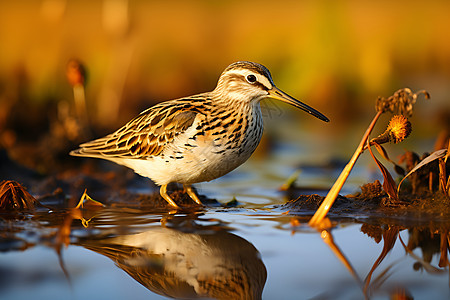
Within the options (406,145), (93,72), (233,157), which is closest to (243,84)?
(233,157)

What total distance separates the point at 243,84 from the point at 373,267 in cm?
351

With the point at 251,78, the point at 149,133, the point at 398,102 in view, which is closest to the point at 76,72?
the point at 149,133

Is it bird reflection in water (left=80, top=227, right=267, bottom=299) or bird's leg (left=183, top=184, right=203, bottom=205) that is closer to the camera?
bird reflection in water (left=80, top=227, right=267, bottom=299)

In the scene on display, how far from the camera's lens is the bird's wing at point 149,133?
7957 millimetres

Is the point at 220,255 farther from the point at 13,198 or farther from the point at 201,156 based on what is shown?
the point at 13,198

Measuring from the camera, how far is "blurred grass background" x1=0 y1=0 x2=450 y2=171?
42.2 feet

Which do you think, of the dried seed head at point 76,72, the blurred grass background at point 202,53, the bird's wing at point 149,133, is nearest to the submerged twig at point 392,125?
the bird's wing at point 149,133

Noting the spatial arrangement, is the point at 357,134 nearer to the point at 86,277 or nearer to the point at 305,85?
the point at 305,85

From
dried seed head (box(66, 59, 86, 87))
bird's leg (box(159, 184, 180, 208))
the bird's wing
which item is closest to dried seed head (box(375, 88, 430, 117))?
the bird's wing

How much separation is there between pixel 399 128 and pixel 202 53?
12.3 m

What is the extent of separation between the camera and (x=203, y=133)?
7.69m

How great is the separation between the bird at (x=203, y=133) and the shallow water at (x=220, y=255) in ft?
1.88

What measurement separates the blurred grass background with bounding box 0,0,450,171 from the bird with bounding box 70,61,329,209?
2892mm

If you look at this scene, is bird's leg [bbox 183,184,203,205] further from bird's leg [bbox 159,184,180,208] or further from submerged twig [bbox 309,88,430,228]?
submerged twig [bbox 309,88,430,228]
